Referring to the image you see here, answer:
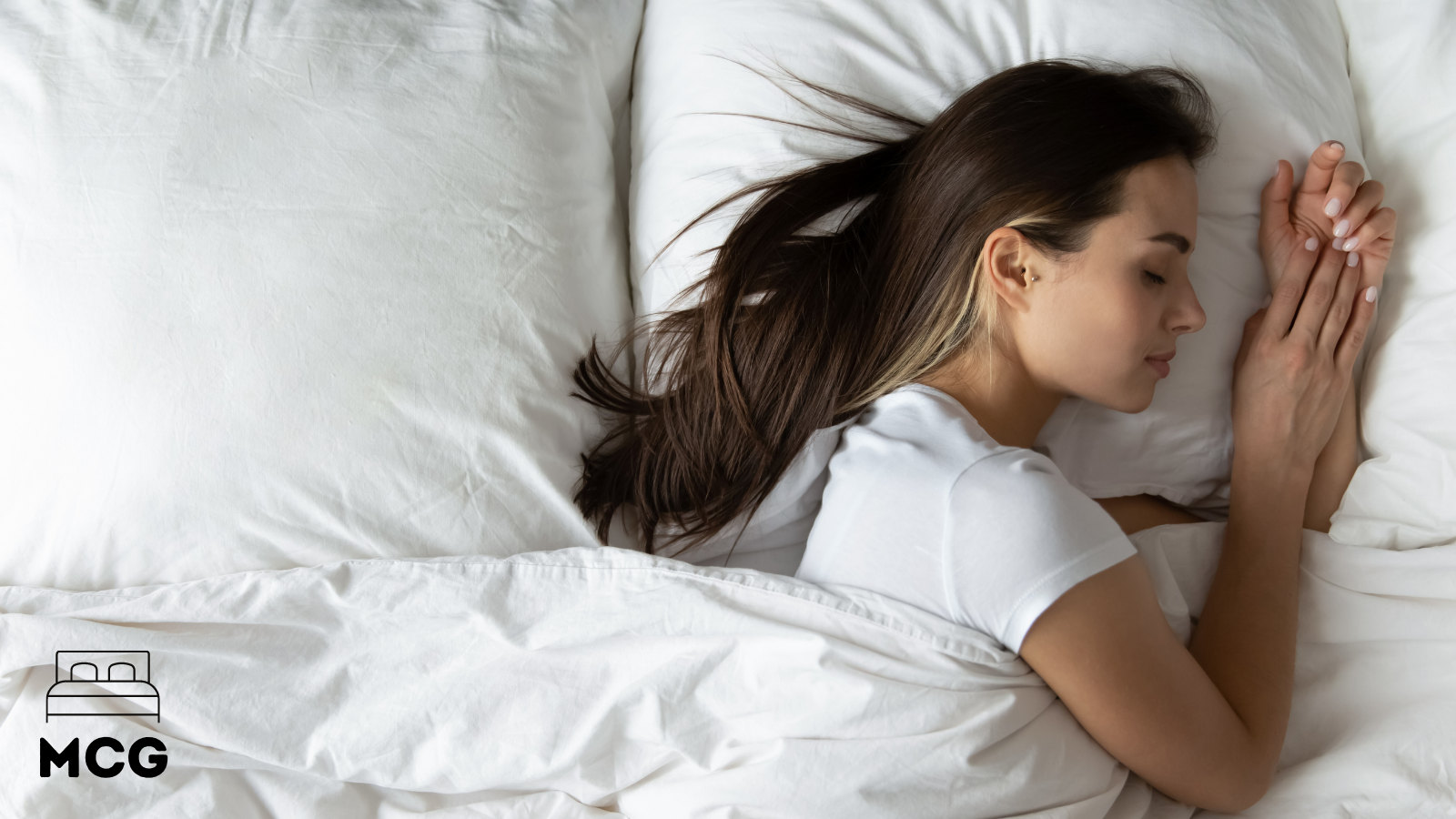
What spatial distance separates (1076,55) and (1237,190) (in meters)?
0.24

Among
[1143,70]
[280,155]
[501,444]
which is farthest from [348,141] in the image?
[1143,70]

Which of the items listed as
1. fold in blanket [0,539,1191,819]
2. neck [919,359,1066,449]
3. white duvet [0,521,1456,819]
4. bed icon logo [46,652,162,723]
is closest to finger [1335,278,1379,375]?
white duvet [0,521,1456,819]

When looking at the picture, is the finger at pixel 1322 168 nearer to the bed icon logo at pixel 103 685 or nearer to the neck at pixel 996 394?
the neck at pixel 996 394

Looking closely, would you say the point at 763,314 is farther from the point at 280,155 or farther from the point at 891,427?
the point at 280,155

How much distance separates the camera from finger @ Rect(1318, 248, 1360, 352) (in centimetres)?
105

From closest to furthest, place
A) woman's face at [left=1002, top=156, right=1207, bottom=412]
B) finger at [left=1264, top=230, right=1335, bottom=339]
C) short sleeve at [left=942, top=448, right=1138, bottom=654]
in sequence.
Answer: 1. short sleeve at [left=942, top=448, right=1138, bottom=654]
2. woman's face at [left=1002, top=156, right=1207, bottom=412]
3. finger at [left=1264, top=230, right=1335, bottom=339]

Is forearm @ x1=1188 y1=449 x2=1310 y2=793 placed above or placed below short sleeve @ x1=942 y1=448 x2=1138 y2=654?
below

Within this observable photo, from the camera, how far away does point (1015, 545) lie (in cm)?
83

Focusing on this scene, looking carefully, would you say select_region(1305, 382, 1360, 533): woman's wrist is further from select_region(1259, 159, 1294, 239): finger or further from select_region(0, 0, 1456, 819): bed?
select_region(1259, 159, 1294, 239): finger

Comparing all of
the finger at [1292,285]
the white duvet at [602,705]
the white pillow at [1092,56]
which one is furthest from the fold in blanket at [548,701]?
the finger at [1292,285]

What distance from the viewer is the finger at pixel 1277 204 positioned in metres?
1.07

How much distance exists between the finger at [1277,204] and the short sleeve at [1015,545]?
1.51 feet

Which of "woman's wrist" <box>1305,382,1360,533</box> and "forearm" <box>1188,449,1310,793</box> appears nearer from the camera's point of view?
"forearm" <box>1188,449,1310,793</box>

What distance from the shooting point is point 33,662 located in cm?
90
